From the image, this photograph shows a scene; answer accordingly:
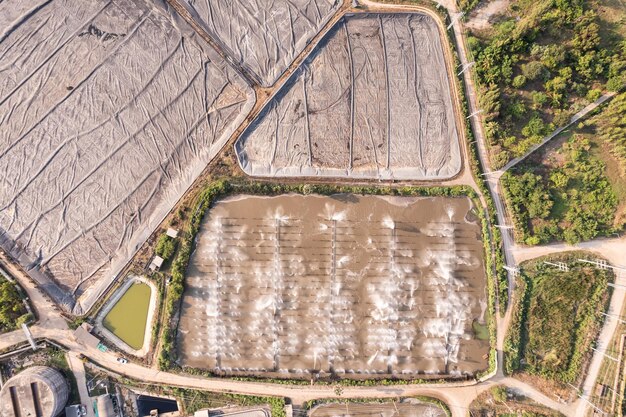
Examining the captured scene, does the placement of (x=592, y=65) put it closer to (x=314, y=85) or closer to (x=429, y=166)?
(x=429, y=166)

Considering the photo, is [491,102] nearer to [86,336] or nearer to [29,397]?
[86,336]

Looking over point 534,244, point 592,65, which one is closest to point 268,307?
point 534,244

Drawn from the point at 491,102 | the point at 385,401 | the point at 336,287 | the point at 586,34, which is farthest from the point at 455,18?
the point at 385,401

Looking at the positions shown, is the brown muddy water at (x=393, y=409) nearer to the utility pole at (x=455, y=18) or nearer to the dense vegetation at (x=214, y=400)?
the dense vegetation at (x=214, y=400)

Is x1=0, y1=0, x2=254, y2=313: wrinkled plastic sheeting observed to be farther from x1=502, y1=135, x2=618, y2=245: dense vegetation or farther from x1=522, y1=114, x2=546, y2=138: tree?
x1=502, y1=135, x2=618, y2=245: dense vegetation

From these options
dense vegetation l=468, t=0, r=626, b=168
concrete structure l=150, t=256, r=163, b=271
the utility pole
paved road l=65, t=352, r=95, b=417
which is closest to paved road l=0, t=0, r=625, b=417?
paved road l=65, t=352, r=95, b=417

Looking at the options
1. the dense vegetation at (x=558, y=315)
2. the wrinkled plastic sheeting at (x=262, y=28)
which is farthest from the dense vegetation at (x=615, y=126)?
the wrinkled plastic sheeting at (x=262, y=28)
